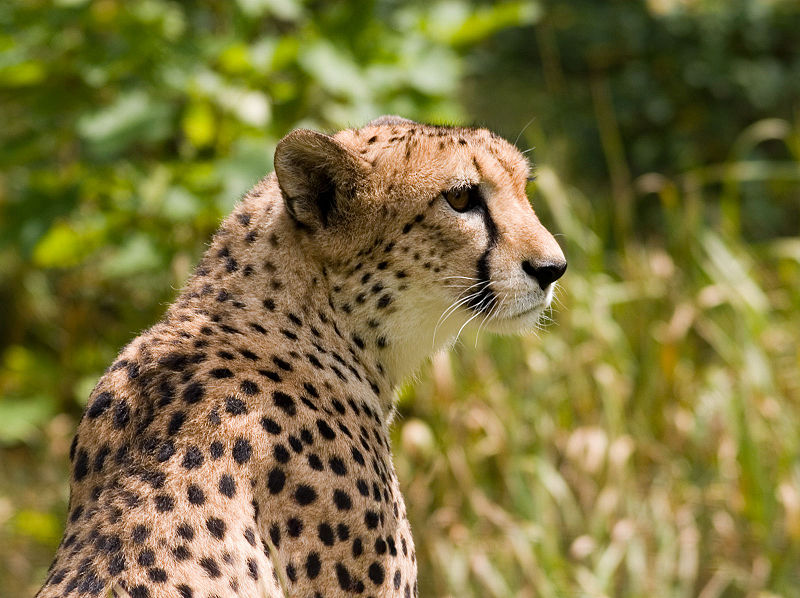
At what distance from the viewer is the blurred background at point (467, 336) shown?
16.7ft

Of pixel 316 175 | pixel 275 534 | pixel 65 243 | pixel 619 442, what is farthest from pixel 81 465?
pixel 619 442

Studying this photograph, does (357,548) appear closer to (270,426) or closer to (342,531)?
(342,531)

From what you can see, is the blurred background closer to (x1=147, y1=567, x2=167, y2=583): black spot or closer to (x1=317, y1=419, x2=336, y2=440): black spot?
(x1=317, y1=419, x2=336, y2=440): black spot

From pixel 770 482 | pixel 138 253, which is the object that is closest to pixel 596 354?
pixel 770 482

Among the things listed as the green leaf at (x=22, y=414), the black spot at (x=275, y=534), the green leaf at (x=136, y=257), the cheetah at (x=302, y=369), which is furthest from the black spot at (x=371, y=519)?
the green leaf at (x=22, y=414)

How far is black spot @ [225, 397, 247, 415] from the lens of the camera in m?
2.43

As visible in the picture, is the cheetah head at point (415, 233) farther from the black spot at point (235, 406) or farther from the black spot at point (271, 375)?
the black spot at point (235, 406)

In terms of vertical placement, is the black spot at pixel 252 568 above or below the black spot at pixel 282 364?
below

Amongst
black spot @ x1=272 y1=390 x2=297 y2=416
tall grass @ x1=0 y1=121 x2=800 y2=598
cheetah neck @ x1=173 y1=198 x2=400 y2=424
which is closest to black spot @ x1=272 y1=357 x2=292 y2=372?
cheetah neck @ x1=173 y1=198 x2=400 y2=424

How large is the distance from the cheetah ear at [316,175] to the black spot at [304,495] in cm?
71

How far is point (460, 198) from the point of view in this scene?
283cm

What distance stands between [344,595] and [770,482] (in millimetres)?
3265

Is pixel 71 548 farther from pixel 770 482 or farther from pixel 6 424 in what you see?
pixel 6 424

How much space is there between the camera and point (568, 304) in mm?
6043
